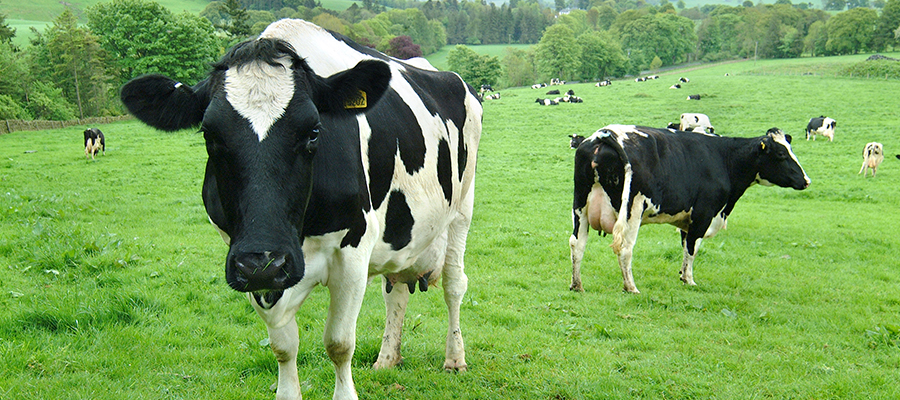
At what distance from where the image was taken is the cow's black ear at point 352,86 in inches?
120

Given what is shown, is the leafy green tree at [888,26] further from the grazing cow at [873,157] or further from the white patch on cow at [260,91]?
the white patch on cow at [260,91]

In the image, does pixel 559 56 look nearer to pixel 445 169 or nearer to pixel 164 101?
pixel 445 169

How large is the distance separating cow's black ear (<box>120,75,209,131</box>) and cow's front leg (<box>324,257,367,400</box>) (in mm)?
1057

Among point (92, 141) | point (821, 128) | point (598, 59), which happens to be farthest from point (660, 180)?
point (598, 59)

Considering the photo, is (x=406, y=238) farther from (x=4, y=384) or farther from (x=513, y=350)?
(x=4, y=384)

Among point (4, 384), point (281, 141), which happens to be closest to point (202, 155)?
point (4, 384)

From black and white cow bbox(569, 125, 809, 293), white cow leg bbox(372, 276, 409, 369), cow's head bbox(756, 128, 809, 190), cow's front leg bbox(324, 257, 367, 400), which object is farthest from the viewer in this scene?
cow's head bbox(756, 128, 809, 190)

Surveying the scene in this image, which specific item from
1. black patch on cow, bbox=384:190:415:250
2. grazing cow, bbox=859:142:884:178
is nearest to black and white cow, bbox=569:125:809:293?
black patch on cow, bbox=384:190:415:250

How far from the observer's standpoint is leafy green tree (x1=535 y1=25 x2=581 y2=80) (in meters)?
92.0

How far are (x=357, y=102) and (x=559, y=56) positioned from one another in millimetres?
93665

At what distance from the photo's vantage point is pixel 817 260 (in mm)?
11469

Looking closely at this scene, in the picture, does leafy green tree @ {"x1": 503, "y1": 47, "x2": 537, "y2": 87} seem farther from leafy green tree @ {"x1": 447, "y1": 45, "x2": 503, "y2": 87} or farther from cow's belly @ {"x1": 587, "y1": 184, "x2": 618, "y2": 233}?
cow's belly @ {"x1": 587, "y1": 184, "x2": 618, "y2": 233}

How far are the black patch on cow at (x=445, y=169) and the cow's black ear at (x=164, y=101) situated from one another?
1.87 meters

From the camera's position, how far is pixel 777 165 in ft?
35.2
